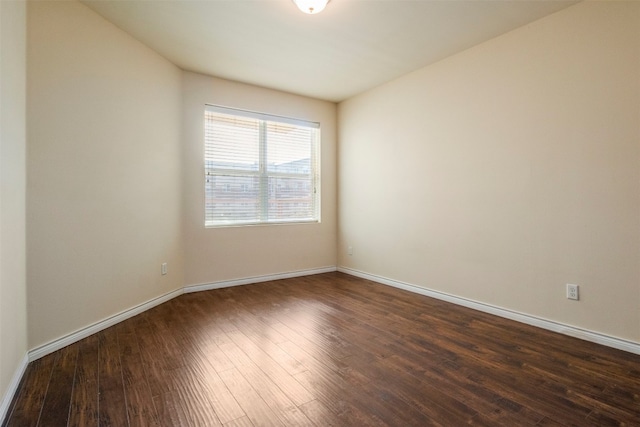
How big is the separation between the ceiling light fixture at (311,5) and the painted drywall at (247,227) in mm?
1926

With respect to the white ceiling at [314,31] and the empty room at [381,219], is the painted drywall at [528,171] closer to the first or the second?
the empty room at [381,219]

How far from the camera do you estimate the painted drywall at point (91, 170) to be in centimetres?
222

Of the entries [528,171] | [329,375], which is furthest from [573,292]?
[329,375]

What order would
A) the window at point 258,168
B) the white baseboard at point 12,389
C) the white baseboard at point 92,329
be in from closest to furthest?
1. the white baseboard at point 12,389
2. the white baseboard at point 92,329
3. the window at point 258,168

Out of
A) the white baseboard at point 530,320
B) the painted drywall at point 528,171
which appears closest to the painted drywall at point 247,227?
the painted drywall at point 528,171

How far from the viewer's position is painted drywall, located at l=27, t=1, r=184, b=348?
2.22 meters

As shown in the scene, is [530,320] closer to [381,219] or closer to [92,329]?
[381,219]

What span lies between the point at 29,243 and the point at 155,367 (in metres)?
1.26

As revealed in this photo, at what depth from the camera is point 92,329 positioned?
2.58 m

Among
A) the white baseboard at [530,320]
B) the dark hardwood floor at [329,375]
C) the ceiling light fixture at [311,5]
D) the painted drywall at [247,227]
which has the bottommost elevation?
the dark hardwood floor at [329,375]

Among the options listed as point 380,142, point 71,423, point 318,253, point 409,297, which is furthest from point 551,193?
point 71,423

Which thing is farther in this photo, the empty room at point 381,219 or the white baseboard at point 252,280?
the white baseboard at point 252,280

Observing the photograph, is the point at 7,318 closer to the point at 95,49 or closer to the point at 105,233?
the point at 105,233

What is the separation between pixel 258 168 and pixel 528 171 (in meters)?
3.19
